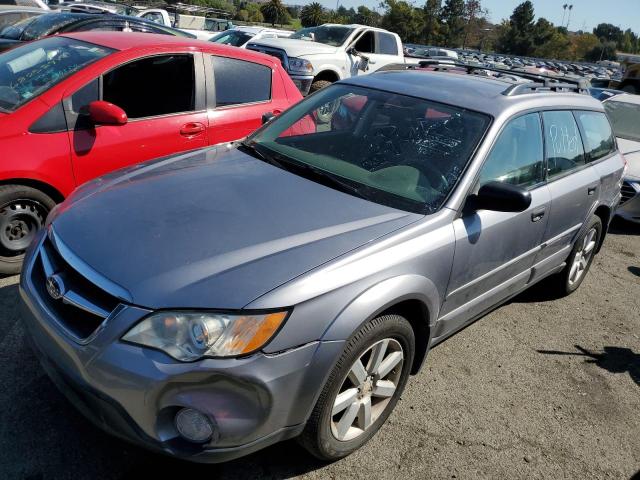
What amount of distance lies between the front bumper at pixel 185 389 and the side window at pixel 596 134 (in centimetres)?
309

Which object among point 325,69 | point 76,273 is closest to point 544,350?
point 76,273

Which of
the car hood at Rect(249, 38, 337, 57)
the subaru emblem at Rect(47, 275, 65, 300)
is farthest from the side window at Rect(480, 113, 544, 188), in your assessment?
the car hood at Rect(249, 38, 337, 57)

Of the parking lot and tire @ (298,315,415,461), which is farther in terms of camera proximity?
the parking lot

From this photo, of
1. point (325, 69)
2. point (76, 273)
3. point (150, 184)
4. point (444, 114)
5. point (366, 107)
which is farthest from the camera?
point (325, 69)

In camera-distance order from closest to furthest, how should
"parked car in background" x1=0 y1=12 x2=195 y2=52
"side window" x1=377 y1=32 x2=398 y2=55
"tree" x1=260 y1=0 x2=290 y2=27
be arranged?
"parked car in background" x1=0 y1=12 x2=195 y2=52, "side window" x1=377 y1=32 x2=398 y2=55, "tree" x1=260 y1=0 x2=290 y2=27

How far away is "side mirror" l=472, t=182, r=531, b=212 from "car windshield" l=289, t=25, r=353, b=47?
31.3 ft

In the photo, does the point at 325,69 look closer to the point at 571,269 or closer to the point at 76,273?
the point at 571,269

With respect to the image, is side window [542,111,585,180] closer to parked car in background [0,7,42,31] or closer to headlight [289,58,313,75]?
headlight [289,58,313,75]

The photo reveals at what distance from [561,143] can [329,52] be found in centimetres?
768

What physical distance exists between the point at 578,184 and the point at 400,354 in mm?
2145

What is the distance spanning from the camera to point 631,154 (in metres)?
7.32

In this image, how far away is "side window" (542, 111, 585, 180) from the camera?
3.63 metres

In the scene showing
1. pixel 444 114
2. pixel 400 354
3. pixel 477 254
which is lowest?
pixel 400 354

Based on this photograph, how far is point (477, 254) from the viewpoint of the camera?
2949 millimetres
